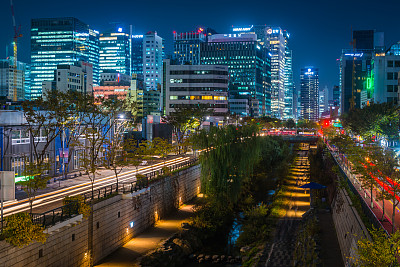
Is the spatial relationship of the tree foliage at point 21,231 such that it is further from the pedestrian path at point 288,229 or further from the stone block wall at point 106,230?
the pedestrian path at point 288,229

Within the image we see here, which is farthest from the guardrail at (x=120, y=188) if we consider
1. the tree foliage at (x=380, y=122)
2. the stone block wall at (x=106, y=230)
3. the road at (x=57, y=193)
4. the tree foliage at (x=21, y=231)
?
the tree foliage at (x=380, y=122)

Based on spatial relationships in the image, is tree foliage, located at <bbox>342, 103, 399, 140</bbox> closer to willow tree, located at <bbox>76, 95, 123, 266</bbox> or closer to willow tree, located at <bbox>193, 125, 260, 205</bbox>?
willow tree, located at <bbox>193, 125, 260, 205</bbox>

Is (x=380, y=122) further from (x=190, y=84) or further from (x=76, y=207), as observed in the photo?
(x=190, y=84)

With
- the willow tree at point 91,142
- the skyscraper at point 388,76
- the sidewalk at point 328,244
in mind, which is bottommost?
the sidewalk at point 328,244

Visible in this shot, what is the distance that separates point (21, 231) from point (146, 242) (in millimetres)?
14851

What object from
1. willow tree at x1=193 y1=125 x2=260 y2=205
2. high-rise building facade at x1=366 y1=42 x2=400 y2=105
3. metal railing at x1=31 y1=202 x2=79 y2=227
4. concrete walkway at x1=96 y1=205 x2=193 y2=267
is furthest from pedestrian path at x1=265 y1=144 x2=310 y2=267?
high-rise building facade at x1=366 y1=42 x2=400 y2=105

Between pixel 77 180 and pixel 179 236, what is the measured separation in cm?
1298

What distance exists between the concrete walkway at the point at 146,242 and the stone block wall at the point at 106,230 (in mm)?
506

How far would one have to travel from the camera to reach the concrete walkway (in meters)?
28.9

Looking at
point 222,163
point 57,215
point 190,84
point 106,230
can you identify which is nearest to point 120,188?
point 106,230

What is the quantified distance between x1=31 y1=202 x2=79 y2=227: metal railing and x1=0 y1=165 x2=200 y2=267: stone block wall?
667 millimetres

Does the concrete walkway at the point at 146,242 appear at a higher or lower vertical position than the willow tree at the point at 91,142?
lower

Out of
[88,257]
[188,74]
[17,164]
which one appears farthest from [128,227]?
[188,74]

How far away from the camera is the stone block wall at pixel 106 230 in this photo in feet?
69.3
